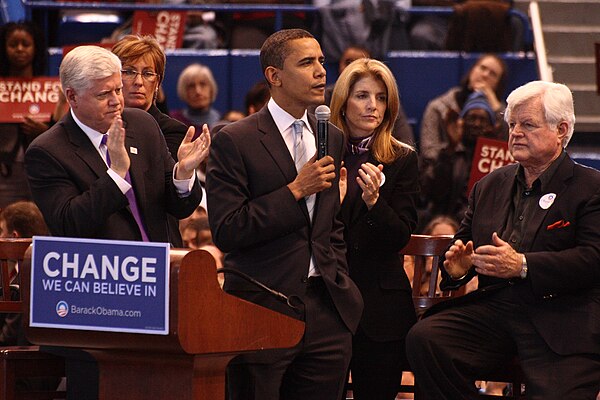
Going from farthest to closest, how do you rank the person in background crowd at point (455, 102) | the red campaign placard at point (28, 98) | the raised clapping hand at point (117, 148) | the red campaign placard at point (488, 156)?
the person in background crowd at point (455, 102) → the red campaign placard at point (28, 98) → the red campaign placard at point (488, 156) → the raised clapping hand at point (117, 148)

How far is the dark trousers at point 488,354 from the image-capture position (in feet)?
13.8

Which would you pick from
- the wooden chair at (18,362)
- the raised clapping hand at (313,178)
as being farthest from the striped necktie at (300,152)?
the wooden chair at (18,362)

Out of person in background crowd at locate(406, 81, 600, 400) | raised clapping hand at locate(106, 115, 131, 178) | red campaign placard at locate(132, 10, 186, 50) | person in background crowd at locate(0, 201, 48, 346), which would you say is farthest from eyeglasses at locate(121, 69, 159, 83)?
red campaign placard at locate(132, 10, 186, 50)

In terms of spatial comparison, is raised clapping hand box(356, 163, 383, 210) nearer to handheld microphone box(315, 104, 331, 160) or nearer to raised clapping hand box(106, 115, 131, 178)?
handheld microphone box(315, 104, 331, 160)

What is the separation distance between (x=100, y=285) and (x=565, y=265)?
164 cm

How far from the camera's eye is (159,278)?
3.47 meters

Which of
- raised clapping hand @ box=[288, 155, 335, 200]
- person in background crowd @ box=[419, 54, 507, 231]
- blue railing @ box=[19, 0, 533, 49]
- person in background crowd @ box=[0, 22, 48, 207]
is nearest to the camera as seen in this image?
raised clapping hand @ box=[288, 155, 335, 200]

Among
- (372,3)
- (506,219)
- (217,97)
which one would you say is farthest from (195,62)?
(506,219)

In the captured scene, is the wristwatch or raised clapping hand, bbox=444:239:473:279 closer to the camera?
the wristwatch

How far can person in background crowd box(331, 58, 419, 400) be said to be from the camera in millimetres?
4504

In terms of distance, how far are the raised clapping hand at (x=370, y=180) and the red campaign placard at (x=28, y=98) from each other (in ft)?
12.2

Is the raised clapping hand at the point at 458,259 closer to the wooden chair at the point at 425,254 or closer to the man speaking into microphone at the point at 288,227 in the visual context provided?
the wooden chair at the point at 425,254

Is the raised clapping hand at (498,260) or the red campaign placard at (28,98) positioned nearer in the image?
the raised clapping hand at (498,260)

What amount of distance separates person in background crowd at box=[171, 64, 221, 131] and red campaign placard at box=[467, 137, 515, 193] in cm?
248
